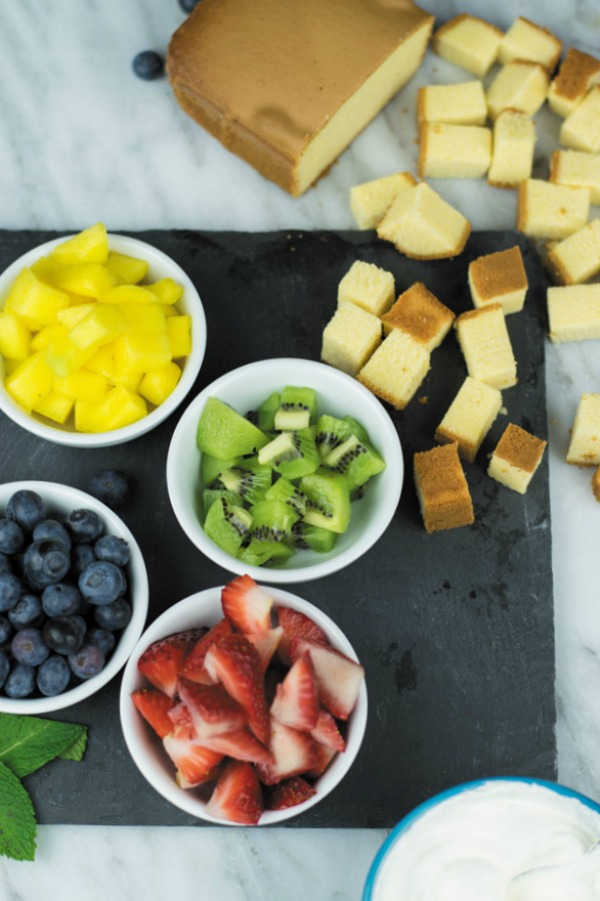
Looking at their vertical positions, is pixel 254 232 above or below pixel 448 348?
above

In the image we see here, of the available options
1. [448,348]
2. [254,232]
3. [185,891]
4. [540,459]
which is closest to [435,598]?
[540,459]

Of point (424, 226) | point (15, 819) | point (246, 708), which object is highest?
→ point (424, 226)

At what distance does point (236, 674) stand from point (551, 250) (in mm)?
A: 1345

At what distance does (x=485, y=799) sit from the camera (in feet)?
5.26

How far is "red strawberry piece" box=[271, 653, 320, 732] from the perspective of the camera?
1688 mm

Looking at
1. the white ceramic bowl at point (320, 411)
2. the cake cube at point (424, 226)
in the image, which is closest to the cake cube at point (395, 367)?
the white ceramic bowl at point (320, 411)

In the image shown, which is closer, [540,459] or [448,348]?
[540,459]

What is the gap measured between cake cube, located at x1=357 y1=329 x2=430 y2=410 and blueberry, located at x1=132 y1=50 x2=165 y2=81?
0.95 meters

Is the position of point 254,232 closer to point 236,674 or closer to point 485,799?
Answer: point 236,674

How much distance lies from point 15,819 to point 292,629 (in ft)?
2.54

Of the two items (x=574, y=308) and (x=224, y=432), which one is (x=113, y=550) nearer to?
(x=224, y=432)

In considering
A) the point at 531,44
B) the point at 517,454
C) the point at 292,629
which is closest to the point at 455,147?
the point at 531,44

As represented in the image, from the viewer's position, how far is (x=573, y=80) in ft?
8.10

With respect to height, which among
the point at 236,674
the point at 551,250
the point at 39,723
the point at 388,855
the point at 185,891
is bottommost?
the point at 185,891
